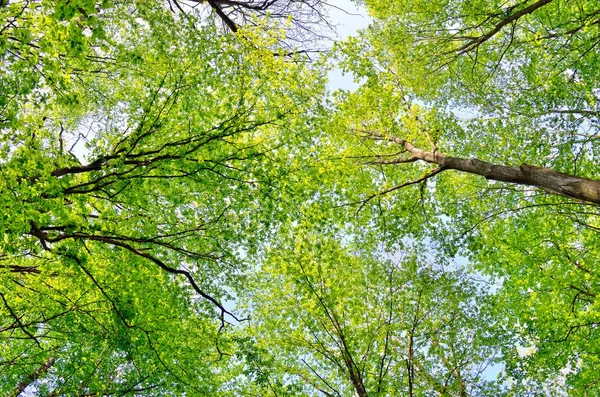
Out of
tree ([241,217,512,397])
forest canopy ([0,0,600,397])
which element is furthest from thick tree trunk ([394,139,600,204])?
tree ([241,217,512,397])

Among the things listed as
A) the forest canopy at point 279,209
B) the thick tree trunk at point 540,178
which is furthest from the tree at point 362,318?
the thick tree trunk at point 540,178

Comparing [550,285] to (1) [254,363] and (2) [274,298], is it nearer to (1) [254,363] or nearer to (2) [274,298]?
(2) [274,298]

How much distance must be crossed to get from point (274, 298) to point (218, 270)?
2608mm

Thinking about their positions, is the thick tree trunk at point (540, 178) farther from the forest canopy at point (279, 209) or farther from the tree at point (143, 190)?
the tree at point (143, 190)

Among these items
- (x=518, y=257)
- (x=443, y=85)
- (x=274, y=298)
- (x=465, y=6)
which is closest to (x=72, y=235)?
(x=274, y=298)

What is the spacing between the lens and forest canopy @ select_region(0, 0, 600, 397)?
19.1 ft

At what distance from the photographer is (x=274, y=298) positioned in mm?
9914

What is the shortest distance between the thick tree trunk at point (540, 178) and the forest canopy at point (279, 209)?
0.04 meters

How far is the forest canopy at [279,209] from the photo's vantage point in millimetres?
Answer: 5816

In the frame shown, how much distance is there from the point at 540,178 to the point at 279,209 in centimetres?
467

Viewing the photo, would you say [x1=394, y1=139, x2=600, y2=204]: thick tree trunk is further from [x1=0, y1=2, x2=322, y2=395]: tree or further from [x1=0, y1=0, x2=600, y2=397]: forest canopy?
[x1=0, y1=2, x2=322, y2=395]: tree

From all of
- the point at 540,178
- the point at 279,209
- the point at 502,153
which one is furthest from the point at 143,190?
the point at 502,153

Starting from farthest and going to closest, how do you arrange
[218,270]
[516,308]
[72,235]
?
[516,308] → [218,270] → [72,235]

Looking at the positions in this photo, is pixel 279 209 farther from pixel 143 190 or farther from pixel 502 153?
pixel 502 153
